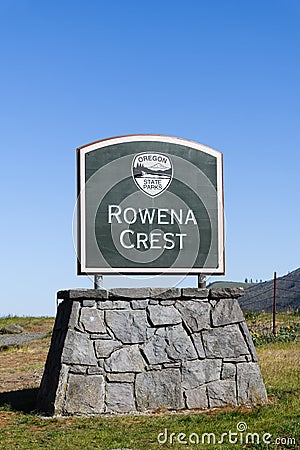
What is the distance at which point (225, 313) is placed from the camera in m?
9.22

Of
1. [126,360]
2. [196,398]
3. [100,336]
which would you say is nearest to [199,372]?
[196,398]

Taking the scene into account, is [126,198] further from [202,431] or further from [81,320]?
[202,431]

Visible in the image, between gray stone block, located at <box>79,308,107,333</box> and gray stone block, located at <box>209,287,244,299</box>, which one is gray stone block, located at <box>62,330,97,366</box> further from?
gray stone block, located at <box>209,287,244,299</box>

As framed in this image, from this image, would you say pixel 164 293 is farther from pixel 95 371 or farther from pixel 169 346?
pixel 95 371

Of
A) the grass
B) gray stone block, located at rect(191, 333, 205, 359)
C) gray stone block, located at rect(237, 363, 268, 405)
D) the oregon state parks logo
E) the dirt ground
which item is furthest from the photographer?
the dirt ground

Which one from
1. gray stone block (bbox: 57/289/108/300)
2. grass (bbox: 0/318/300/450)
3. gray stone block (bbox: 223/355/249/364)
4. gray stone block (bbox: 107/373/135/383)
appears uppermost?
gray stone block (bbox: 57/289/108/300)

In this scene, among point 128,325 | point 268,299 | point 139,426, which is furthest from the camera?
point 268,299

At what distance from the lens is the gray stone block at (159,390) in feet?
28.6

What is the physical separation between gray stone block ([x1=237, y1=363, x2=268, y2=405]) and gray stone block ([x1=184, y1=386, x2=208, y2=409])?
1.72 feet

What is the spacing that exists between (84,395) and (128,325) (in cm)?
105

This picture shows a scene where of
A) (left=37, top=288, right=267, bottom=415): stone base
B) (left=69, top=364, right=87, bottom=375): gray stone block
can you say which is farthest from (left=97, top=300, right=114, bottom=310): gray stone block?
(left=69, top=364, right=87, bottom=375): gray stone block

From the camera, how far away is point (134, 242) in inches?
363

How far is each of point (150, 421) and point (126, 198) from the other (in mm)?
2981

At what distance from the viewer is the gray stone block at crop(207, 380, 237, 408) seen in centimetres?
900
